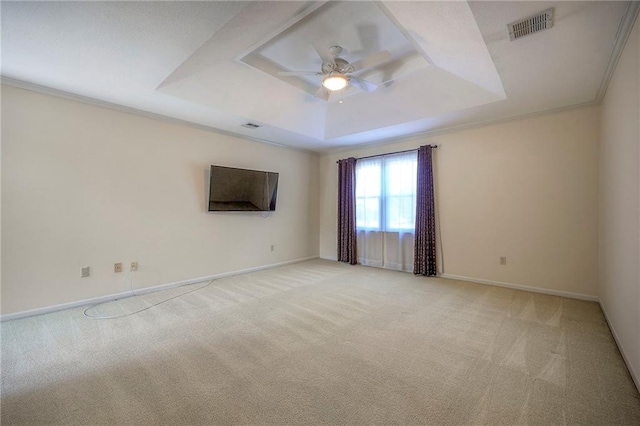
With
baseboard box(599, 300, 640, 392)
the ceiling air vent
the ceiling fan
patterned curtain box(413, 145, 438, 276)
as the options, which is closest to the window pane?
patterned curtain box(413, 145, 438, 276)

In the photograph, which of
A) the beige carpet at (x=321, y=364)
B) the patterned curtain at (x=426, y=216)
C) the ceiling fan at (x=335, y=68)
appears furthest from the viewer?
the patterned curtain at (x=426, y=216)

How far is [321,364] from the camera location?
6.77 feet

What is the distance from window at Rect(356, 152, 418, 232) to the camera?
489 centimetres

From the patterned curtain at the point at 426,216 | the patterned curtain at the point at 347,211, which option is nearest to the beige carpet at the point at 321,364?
the patterned curtain at the point at 426,216

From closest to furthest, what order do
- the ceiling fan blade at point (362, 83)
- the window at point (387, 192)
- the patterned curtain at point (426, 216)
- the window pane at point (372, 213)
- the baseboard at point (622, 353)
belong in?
the baseboard at point (622, 353) < the ceiling fan blade at point (362, 83) < the patterned curtain at point (426, 216) < the window at point (387, 192) < the window pane at point (372, 213)

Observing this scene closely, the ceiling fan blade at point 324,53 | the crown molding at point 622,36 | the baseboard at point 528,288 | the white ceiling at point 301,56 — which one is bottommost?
the baseboard at point 528,288

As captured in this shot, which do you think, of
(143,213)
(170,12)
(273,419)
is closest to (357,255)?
(143,213)

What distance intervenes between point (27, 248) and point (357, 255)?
4820mm

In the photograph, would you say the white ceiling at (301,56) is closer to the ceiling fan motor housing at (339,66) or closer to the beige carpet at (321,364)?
the ceiling fan motor housing at (339,66)

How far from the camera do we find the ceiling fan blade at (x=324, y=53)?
2.90 meters

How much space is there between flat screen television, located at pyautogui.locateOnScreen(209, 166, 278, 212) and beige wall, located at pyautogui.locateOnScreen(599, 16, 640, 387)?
443 cm

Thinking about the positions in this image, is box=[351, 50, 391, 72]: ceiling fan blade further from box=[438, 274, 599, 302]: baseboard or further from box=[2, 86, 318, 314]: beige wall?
box=[438, 274, 599, 302]: baseboard

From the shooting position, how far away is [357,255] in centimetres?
569

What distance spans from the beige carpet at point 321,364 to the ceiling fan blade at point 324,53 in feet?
9.33
